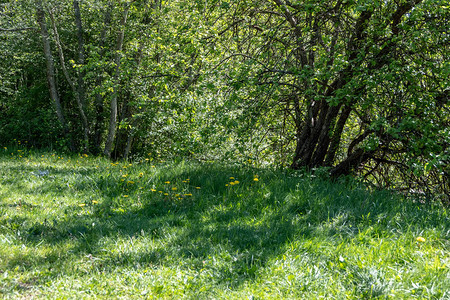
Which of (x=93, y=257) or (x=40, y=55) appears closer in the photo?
(x=93, y=257)

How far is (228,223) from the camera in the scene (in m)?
4.02

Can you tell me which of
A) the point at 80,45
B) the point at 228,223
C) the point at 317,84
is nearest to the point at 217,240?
the point at 228,223

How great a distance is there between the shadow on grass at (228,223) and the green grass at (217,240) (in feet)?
0.05

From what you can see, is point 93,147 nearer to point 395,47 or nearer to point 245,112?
point 245,112

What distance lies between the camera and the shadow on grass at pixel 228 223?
3277mm

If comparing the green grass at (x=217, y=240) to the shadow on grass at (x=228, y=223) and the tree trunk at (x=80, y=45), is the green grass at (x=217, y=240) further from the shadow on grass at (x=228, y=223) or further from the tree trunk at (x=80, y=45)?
the tree trunk at (x=80, y=45)

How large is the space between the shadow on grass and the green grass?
0.01 meters

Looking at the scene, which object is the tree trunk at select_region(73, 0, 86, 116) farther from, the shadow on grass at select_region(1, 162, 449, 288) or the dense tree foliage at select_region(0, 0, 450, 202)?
the shadow on grass at select_region(1, 162, 449, 288)

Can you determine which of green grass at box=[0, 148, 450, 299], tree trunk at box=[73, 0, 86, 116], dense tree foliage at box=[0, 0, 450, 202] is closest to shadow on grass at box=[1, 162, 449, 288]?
green grass at box=[0, 148, 450, 299]

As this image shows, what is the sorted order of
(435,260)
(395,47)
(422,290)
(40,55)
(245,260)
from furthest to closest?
1. (40,55)
2. (395,47)
3. (245,260)
4. (435,260)
5. (422,290)

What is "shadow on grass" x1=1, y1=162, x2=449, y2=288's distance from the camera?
3277 millimetres

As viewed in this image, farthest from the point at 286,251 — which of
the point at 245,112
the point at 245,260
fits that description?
the point at 245,112

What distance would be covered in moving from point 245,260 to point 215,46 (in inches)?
193

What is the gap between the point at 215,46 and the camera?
7070mm
